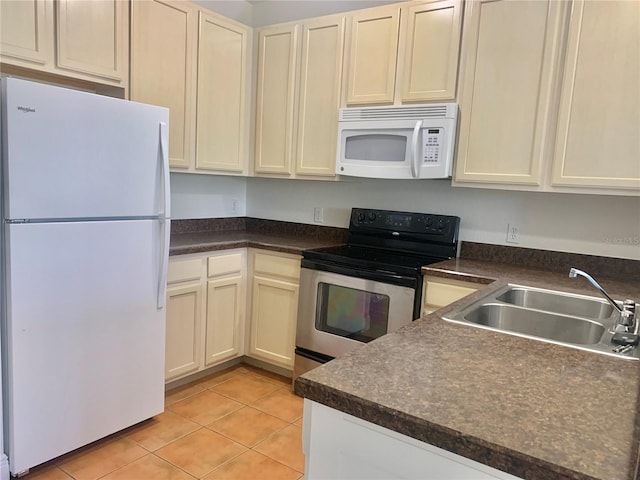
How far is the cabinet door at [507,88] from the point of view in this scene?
7.41 feet

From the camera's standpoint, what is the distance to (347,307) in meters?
2.72

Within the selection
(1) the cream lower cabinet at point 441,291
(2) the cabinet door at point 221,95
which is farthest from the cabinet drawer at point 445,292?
(2) the cabinet door at point 221,95

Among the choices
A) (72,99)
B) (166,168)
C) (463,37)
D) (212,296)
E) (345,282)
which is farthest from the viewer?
(212,296)

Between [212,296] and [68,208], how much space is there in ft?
3.85

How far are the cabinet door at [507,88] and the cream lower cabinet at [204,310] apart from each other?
1565 mm

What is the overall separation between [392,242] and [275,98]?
4.34ft

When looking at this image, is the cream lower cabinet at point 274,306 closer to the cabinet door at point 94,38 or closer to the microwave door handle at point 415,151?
the microwave door handle at point 415,151

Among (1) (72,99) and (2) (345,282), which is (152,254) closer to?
(1) (72,99)

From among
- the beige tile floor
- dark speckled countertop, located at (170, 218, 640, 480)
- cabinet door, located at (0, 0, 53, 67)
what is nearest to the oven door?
the beige tile floor

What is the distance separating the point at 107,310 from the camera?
2156 millimetres

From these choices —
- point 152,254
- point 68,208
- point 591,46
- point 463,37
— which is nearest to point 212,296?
point 152,254

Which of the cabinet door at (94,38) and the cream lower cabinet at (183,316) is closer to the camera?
the cabinet door at (94,38)

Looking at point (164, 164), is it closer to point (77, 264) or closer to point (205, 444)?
point (77, 264)

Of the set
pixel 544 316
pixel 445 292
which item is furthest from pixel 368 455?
pixel 445 292
